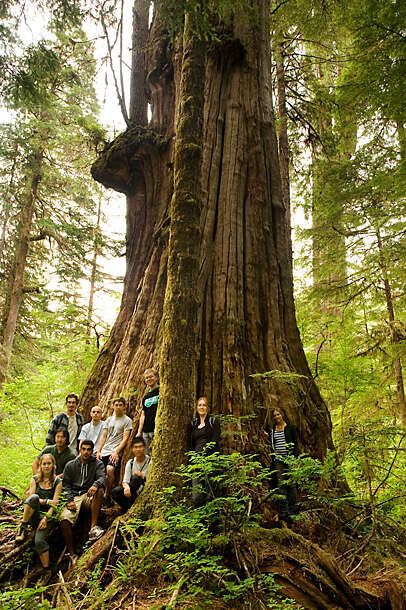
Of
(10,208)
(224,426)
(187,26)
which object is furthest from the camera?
(10,208)

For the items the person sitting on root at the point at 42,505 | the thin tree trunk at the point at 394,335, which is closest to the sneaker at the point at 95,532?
the person sitting on root at the point at 42,505

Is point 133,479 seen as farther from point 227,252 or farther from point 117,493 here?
point 227,252

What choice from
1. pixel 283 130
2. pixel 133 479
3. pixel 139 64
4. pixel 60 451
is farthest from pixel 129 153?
pixel 133 479

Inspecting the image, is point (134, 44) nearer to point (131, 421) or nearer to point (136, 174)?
point (136, 174)

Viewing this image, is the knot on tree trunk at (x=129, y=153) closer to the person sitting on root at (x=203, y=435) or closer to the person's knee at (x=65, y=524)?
the person sitting on root at (x=203, y=435)

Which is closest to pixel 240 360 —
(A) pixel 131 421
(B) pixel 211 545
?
(A) pixel 131 421

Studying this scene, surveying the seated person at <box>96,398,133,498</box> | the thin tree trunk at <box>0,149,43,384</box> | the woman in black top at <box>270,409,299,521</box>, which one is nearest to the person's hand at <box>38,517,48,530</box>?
the seated person at <box>96,398,133,498</box>

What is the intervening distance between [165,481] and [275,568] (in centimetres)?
112

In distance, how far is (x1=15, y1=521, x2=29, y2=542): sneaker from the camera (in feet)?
13.3

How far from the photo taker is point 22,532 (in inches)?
161

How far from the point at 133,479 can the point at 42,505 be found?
954mm

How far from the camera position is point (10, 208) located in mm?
13766

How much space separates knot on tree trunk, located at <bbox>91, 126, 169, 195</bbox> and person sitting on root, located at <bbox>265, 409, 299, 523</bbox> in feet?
17.6

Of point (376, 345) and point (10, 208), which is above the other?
point (10, 208)
